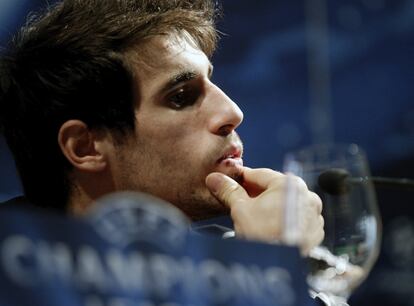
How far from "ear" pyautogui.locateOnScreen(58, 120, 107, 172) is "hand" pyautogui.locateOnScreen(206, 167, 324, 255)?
0.24 metres

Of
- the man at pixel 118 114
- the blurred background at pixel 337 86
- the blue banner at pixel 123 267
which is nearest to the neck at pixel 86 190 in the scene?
the man at pixel 118 114

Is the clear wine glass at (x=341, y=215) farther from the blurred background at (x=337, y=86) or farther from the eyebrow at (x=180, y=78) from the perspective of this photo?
the blurred background at (x=337, y=86)

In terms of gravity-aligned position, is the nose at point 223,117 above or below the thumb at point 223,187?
above

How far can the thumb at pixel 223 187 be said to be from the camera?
4.33ft

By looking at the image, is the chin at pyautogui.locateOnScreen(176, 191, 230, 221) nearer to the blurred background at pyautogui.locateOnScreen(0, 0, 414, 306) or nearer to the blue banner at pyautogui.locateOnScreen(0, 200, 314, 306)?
the blue banner at pyautogui.locateOnScreen(0, 200, 314, 306)

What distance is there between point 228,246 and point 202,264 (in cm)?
3

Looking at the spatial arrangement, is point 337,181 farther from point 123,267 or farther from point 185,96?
point 185,96

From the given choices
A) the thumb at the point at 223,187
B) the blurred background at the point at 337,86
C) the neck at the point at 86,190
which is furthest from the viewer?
the blurred background at the point at 337,86

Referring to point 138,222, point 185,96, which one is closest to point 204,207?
point 185,96

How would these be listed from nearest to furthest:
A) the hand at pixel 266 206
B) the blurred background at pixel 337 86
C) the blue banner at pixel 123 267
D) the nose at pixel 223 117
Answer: the blue banner at pixel 123 267 → the hand at pixel 266 206 → the nose at pixel 223 117 → the blurred background at pixel 337 86

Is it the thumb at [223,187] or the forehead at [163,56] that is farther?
the forehead at [163,56]

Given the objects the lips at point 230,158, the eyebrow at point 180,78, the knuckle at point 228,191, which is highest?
the eyebrow at point 180,78

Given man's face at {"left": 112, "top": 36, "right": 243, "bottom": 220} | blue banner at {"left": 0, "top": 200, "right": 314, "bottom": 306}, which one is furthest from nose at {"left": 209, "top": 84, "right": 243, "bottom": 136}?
blue banner at {"left": 0, "top": 200, "right": 314, "bottom": 306}

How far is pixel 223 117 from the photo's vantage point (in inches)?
57.5
